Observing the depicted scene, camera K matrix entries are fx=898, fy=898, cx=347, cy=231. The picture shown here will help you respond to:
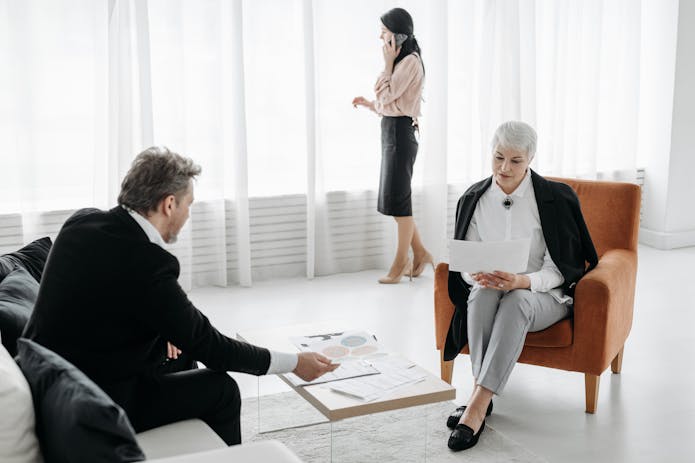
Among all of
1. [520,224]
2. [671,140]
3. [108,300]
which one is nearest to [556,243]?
[520,224]

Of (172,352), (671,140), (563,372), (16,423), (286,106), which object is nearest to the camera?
(16,423)

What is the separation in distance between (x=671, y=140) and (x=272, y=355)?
4636mm

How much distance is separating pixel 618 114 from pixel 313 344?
405 centimetres

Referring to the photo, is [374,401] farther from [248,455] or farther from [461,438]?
[248,455]

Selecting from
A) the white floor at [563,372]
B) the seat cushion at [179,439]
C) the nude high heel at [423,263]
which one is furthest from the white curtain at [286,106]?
the seat cushion at [179,439]

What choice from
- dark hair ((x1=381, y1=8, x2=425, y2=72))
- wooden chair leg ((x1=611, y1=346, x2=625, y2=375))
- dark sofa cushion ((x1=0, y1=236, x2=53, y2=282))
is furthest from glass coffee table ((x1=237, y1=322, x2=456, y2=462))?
dark hair ((x1=381, y1=8, x2=425, y2=72))

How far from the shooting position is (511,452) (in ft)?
10.4

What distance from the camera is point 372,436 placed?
3273 millimetres

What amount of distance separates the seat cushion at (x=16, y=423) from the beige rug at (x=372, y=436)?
1284 millimetres

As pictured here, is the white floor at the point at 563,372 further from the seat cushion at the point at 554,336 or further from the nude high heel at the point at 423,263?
the seat cushion at the point at 554,336

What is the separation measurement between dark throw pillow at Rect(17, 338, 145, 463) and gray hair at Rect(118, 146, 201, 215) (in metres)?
0.62

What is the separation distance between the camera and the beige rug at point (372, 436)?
123 inches

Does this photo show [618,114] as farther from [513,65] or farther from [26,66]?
[26,66]

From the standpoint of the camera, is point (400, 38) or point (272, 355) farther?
point (400, 38)
